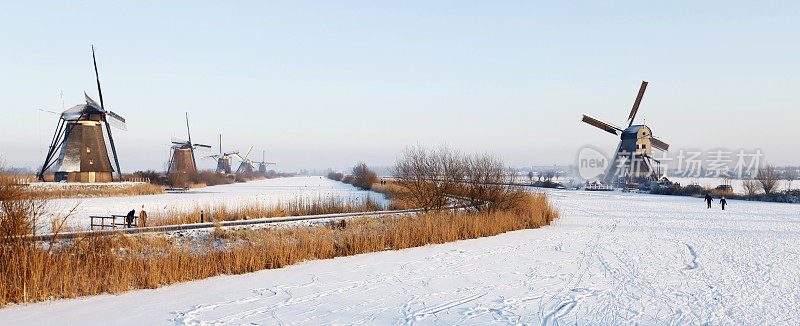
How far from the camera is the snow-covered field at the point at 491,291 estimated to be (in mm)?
6188

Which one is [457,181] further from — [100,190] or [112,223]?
A: [100,190]

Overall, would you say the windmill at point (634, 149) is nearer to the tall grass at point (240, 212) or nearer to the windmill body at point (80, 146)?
the tall grass at point (240, 212)

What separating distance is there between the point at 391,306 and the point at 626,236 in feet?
37.5

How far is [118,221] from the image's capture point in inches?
702

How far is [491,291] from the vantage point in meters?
7.77

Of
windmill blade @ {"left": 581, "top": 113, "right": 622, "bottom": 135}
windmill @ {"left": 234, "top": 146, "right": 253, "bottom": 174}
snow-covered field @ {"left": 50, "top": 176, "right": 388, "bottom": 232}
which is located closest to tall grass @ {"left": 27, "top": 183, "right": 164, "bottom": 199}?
snow-covered field @ {"left": 50, "top": 176, "right": 388, "bottom": 232}

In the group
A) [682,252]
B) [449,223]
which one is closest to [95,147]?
[449,223]

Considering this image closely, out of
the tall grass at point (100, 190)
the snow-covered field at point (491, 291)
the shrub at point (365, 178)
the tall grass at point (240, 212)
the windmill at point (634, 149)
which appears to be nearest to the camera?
the snow-covered field at point (491, 291)

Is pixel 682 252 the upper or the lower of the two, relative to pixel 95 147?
lower

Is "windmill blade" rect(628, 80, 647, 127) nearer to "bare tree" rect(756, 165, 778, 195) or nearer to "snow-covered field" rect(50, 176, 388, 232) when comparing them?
"bare tree" rect(756, 165, 778, 195)

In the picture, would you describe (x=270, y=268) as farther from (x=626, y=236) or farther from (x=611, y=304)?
(x=626, y=236)

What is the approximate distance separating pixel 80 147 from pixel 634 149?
2028 inches

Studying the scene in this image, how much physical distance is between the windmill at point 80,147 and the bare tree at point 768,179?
56019 mm

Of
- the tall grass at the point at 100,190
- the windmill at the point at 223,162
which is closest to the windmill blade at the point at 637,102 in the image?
the tall grass at the point at 100,190
